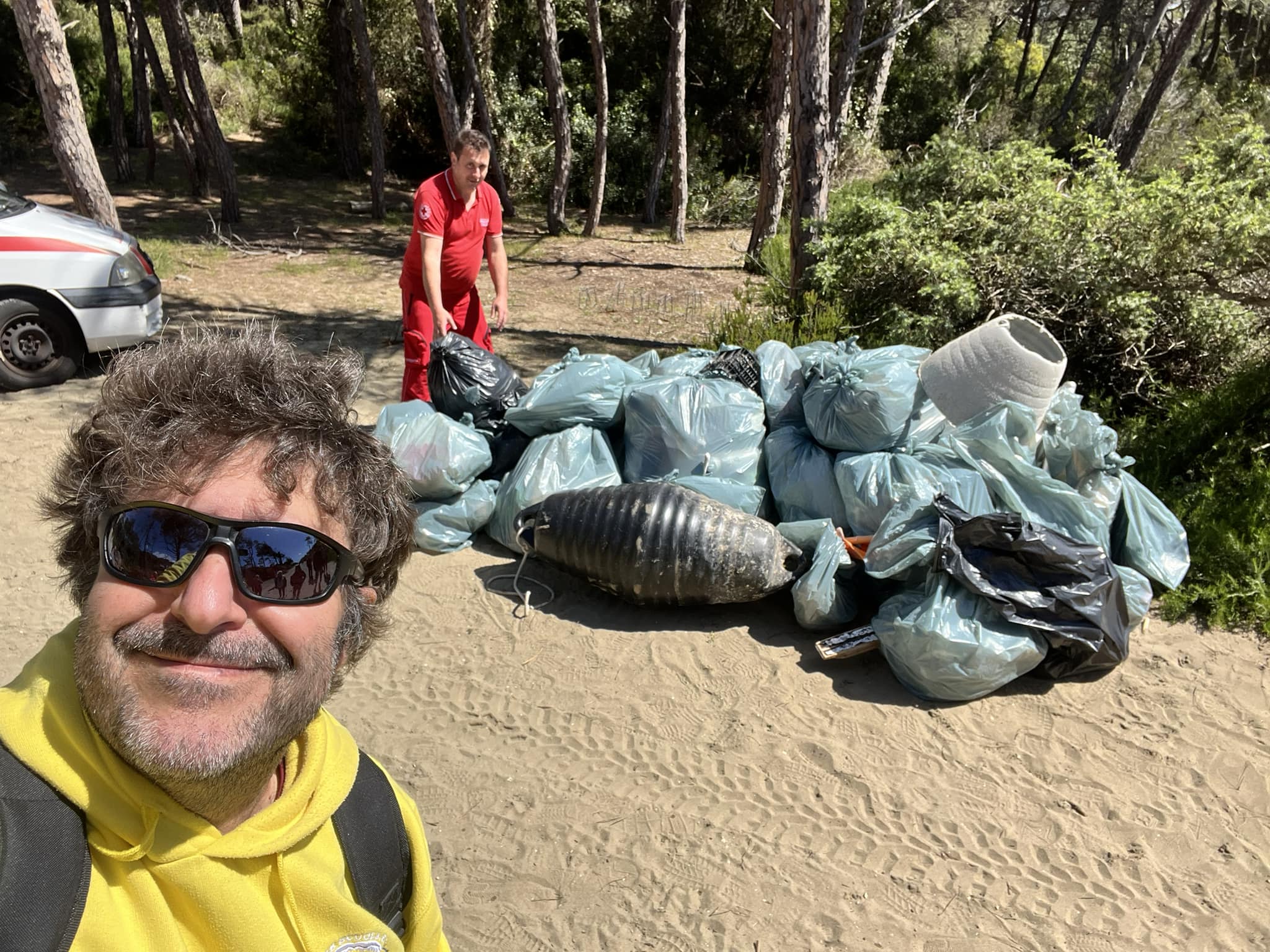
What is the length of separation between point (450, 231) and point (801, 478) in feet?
9.02

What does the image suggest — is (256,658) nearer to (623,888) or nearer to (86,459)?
(86,459)

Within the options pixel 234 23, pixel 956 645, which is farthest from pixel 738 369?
pixel 234 23

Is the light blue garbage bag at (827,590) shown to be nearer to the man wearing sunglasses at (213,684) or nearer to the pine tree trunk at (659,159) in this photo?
the man wearing sunglasses at (213,684)

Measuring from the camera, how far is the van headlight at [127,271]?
6.50 m

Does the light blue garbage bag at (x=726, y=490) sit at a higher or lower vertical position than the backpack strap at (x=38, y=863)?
lower

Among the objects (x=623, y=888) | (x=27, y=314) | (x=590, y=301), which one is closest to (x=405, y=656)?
(x=623, y=888)

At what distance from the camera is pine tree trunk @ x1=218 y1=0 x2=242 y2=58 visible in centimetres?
2062

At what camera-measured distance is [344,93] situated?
627 inches

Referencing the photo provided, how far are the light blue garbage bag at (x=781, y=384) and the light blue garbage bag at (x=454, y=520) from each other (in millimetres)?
1590

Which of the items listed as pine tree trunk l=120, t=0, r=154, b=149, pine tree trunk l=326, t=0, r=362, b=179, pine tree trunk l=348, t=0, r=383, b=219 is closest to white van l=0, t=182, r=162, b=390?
pine tree trunk l=348, t=0, r=383, b=219

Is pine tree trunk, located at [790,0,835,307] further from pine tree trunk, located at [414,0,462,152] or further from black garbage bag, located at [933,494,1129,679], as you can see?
pine tree trunk, located at [414,0,462,152]

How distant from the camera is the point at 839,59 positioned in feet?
36.6

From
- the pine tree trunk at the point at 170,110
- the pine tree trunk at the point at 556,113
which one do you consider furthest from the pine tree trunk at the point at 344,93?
the pine tree trunk at the point at 556,113

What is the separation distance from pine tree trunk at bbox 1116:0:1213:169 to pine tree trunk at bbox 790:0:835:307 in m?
6.34
